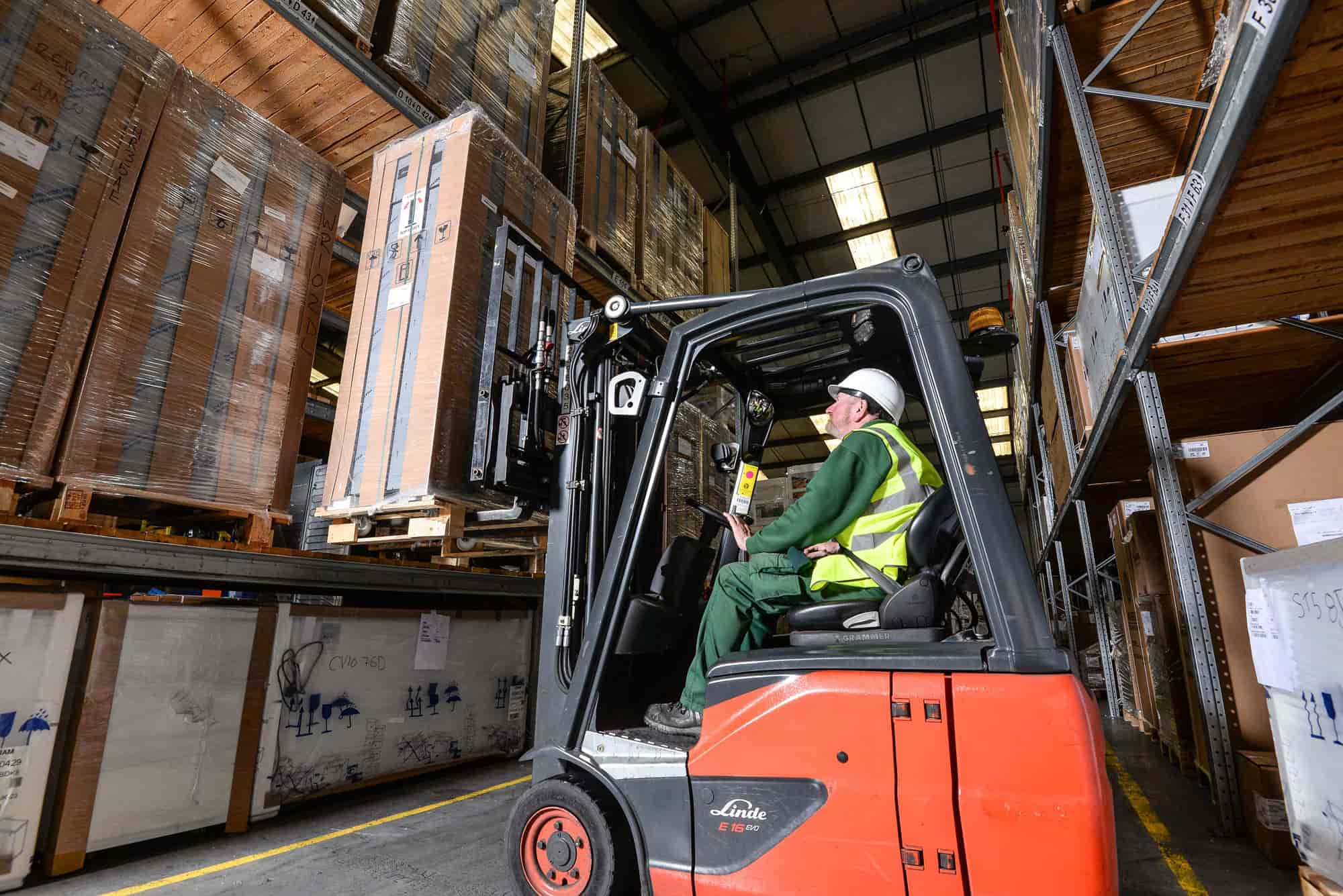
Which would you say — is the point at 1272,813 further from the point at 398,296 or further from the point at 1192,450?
the point at 398,296

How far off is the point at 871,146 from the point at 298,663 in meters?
8.90

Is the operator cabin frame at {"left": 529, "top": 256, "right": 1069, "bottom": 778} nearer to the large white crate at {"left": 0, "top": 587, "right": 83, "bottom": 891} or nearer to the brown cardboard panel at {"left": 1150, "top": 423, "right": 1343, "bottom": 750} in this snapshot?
the brown cardboard panel at {"left": 1150, "top": 423, "right": 1343, "bottom": 750}

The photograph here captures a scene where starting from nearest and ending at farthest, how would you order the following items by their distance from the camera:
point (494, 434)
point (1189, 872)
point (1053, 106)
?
1. point (1189, 872)
2. point (494, 434)
3. point (1053, 106)

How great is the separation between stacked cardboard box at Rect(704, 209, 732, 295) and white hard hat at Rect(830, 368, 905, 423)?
5337 millimetres

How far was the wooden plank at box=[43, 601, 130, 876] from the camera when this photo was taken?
2.79 m

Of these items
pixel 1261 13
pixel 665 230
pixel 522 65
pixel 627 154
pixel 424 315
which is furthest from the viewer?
pixel 665 230

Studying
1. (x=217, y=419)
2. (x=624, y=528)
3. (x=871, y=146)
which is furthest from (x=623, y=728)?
(x=871, y=146)

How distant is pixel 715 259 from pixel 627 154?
86.3 inches

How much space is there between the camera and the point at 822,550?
226 cm

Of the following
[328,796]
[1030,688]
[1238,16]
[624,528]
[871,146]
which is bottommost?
[328,796]

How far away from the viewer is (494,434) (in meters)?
2.83

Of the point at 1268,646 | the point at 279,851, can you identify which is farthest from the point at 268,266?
the point at 1268,646

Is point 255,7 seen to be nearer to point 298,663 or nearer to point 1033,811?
point 298,663

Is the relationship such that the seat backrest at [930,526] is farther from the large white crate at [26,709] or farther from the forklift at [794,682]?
the large white crate at [26,709]
